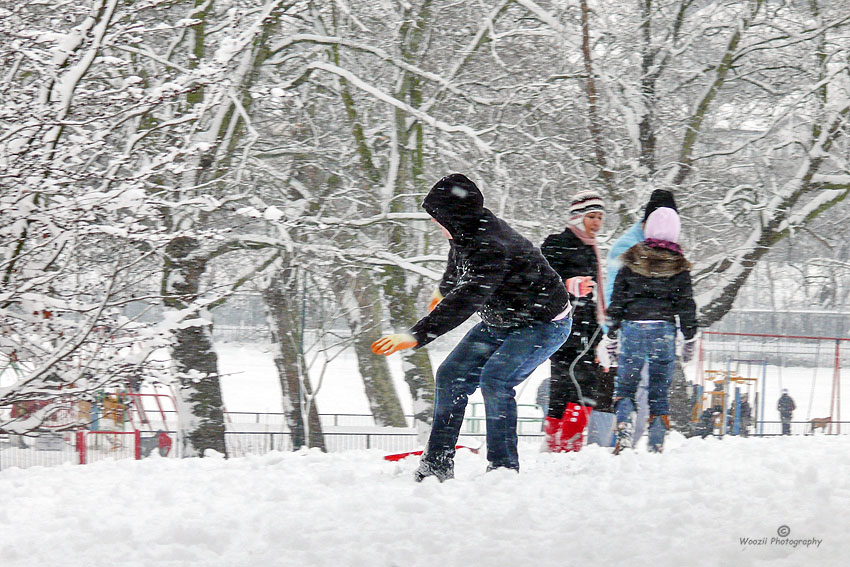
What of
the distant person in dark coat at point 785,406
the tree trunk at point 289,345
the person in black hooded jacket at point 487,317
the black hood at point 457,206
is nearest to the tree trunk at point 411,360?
the tree trunk at point 289,345

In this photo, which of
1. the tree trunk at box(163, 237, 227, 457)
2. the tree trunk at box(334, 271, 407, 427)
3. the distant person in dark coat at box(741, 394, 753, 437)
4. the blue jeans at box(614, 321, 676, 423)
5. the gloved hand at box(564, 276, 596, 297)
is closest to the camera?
the blue jeans at box(614, 321, 676, 423)

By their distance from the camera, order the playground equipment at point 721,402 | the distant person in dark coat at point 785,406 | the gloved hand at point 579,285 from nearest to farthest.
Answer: the gloved hand at point 579,285 → the playground equipment at point 721,402 → the distant person in dark coat at point 785,406

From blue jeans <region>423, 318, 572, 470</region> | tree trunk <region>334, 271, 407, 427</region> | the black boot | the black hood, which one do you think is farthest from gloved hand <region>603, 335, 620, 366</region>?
tree trunk <region>334, 271, 407, 427</region>

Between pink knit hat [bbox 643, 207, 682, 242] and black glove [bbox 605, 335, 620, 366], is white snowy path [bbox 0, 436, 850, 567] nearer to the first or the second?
black glove [bbox 605, 335, 620, 366]

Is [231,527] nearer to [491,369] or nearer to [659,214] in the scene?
[491,369]

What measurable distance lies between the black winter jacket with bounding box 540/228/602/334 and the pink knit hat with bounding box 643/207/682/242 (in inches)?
17.8

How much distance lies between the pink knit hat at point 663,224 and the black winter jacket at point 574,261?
0.45 metres

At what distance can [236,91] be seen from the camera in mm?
10633

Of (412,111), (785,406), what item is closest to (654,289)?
(412,111)

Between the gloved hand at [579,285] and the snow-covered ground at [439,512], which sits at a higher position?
the gloved hand at [579,285]

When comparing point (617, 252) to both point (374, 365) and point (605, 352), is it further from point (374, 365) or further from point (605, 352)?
point (374, 365)

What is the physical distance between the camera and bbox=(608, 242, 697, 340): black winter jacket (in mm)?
5891

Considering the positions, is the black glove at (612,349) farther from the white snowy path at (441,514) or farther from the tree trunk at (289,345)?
the tree trunk at (289,345)

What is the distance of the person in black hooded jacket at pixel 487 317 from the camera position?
4547mm
